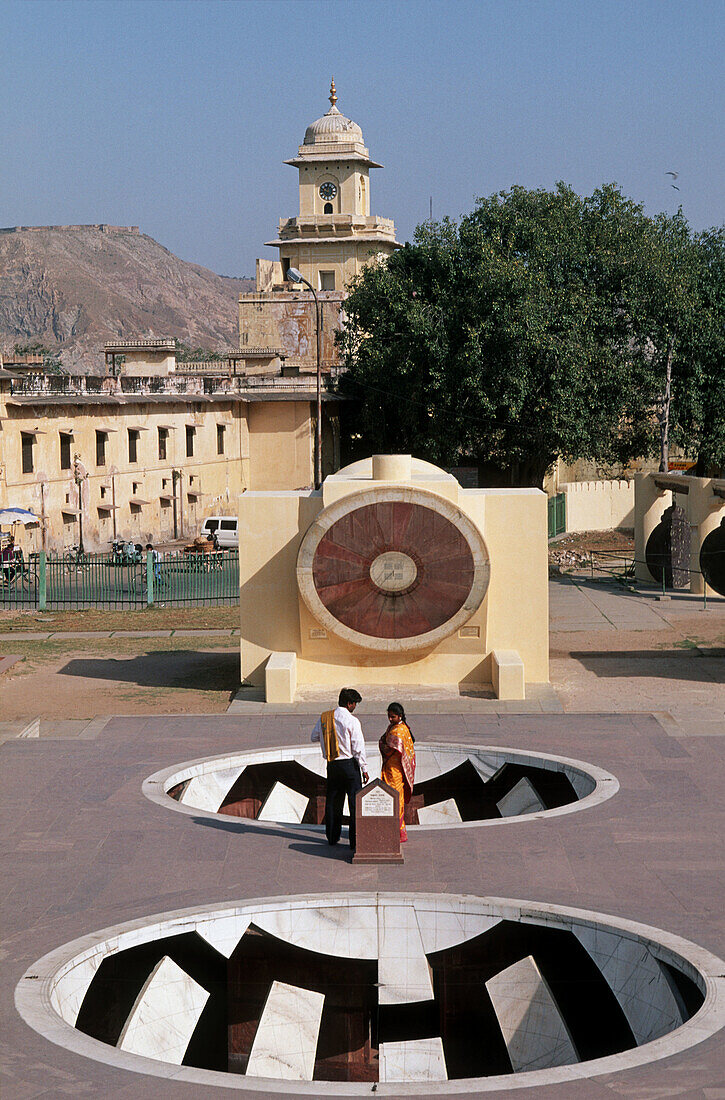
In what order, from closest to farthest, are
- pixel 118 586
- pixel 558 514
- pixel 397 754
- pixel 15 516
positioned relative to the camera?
pixel 397 754, pixel 118 586, pixel 15 516, pixel 558 514

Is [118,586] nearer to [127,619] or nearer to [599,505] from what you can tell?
[127,619]

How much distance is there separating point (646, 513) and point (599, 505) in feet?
50.0

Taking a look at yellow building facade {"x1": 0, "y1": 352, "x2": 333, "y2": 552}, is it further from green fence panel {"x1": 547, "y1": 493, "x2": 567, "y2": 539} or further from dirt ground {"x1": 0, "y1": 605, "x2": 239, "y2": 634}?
green fence panel {"x1": 547, "y1": 493, "x2": 567, "y2": 539}

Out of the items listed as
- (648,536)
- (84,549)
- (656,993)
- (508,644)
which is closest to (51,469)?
(84,549)

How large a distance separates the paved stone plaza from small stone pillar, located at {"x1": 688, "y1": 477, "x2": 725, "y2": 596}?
13.1 metres

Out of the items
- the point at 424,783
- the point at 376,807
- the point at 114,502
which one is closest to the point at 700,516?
the point at 424,783

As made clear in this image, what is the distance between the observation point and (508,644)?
19.4 meters

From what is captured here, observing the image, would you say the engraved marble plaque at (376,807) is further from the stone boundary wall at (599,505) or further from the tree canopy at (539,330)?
the stone boundary wall at (599,505)

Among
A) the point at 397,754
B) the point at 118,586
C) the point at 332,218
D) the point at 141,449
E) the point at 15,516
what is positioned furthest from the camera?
the point at 332,218

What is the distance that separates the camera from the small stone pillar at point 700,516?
31344 millimetres

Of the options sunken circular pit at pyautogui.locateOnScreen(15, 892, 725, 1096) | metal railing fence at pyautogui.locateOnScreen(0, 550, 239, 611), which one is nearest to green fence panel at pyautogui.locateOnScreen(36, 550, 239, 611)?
metal railing fence at pyautogui.locateOnScreen(0, 550, 239, 611)

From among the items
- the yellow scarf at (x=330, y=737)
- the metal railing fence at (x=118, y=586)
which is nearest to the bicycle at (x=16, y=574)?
the metal railing fence at (x=118, y=586)

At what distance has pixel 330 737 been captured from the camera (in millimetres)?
12250

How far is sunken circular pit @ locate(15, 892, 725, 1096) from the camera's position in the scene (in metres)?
9.68
